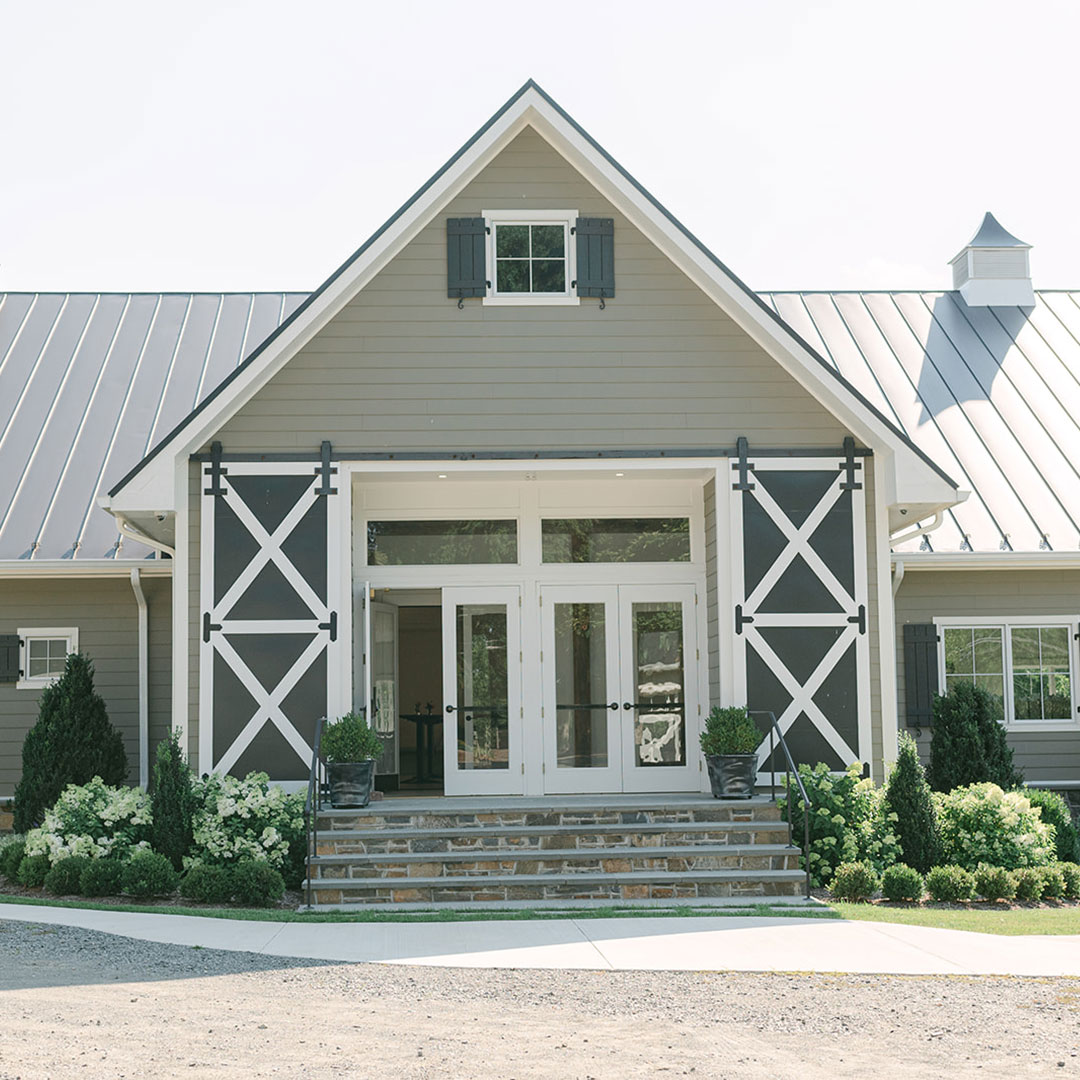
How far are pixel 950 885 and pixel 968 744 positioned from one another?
291cm

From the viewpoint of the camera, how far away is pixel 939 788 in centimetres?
1353

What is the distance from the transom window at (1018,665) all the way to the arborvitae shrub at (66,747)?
29.7ft

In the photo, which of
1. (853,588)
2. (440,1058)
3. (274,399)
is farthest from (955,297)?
(440,1058)

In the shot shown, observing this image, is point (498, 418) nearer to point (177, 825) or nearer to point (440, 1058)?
point (177, 825)

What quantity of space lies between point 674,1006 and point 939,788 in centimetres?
744

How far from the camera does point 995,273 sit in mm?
19469

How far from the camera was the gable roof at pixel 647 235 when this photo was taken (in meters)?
12.3

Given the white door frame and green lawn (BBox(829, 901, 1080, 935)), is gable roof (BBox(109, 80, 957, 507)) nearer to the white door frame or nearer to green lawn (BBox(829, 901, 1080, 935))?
the white door frame

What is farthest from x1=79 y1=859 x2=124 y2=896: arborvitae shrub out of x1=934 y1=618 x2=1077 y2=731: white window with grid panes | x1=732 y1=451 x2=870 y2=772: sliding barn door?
x1=934 y1=618 x2=1077 y2=731: white window with grid panes

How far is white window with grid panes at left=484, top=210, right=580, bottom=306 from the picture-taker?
12.8 metres

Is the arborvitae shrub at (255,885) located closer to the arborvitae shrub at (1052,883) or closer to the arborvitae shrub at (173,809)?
the arborvitae shrub at (173,809)

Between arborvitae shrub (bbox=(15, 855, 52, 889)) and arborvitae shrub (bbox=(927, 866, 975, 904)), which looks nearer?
arborvitae shrub (bbox=(927, 866, 975, 904))

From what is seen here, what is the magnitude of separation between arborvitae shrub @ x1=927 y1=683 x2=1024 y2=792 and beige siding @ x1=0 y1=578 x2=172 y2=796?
26.8 ft

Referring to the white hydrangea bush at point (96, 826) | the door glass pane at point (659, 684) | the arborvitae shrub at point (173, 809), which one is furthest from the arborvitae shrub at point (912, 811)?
the white hydrangea bush at point (96, 826)
